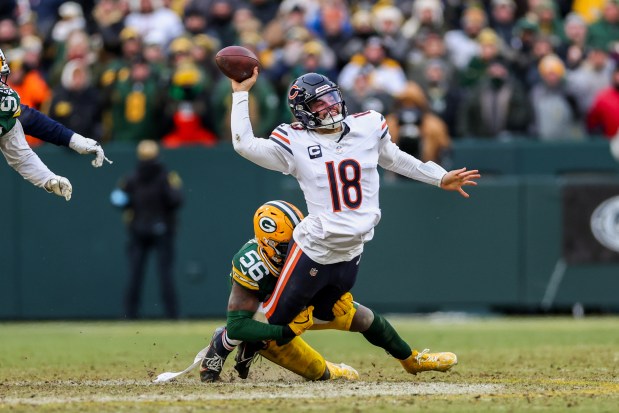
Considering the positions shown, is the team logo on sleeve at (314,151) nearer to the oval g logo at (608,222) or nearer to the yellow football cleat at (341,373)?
the yellow football cleat at (341,373)

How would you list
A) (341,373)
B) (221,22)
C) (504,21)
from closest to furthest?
(341,373) → (504,21) → (221,22)

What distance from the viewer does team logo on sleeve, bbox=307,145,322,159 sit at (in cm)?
860

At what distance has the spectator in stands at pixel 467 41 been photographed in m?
17.0

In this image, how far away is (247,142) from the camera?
8.58m

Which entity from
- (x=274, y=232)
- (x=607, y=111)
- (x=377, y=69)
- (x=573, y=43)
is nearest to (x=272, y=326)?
(x=274, y=232)

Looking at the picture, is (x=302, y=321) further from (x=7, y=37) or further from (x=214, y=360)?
(x=7, y=37)

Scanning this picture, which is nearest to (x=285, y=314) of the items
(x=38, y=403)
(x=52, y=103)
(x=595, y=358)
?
(x=38, y=403)

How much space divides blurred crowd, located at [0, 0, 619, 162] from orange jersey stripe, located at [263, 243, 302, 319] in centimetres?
700

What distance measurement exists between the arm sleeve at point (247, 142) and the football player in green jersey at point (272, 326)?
1.30 ft

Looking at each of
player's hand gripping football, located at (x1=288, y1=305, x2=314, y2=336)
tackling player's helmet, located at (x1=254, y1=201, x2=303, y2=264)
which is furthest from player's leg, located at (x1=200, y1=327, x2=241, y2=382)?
tackling player's helmet, located at (x1=254, y1=201, x2=303, y2=264)

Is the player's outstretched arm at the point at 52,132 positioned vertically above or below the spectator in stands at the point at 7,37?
below

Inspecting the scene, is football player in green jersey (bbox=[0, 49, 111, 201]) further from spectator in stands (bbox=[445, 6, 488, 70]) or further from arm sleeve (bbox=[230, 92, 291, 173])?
spectator in stands (bbox=[445, 6, 488, 70])

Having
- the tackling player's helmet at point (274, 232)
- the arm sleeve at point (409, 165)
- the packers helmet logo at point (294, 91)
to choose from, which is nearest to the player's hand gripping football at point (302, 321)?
the tackling player's helmet at point (274, 232)

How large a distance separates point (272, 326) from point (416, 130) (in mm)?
7253
